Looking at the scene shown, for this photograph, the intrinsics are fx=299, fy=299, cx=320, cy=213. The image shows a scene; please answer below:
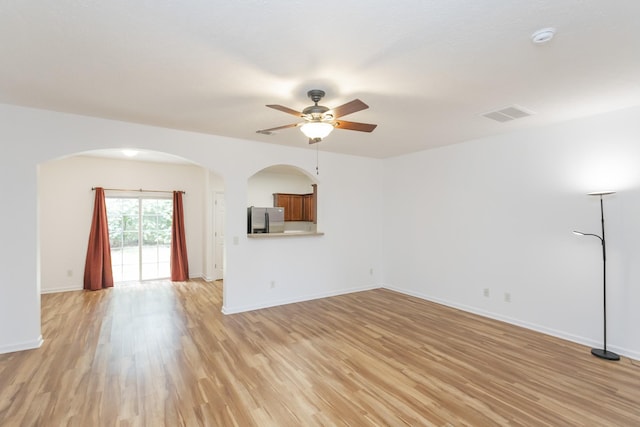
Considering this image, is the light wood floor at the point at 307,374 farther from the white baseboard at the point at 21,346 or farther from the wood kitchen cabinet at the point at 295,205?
the wood kitchen cabinet at the point at 295,205

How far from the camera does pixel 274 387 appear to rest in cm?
260

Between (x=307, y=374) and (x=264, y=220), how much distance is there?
275 centimetres

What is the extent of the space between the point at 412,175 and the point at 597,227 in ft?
9.03

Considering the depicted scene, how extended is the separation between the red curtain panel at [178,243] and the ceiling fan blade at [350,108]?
211 inches

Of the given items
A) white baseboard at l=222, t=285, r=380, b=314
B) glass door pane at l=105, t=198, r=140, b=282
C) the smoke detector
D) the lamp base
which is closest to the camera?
the smoke detector

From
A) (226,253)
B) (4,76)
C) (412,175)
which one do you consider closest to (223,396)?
(226,253)

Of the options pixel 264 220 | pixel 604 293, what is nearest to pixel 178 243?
pixel 264 220

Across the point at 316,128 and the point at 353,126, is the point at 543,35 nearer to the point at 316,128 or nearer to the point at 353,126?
the point at 353,126

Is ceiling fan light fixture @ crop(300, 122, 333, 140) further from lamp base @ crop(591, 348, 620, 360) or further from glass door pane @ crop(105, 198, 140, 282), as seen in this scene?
glass door pane @ crop(105, 198, 140, 282)

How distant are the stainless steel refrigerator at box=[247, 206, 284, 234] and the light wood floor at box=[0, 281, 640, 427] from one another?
1402 millimetres

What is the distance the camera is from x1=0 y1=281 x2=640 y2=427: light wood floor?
223cm

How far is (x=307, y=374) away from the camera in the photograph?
111 inches

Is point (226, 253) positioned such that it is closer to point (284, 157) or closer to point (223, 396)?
point (284, 157)

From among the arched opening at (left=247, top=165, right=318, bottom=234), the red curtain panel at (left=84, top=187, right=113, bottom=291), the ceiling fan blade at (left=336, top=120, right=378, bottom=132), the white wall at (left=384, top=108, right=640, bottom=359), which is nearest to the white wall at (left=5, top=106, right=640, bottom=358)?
the white wall at (left=384, top=108, right=640, bottom=359)
